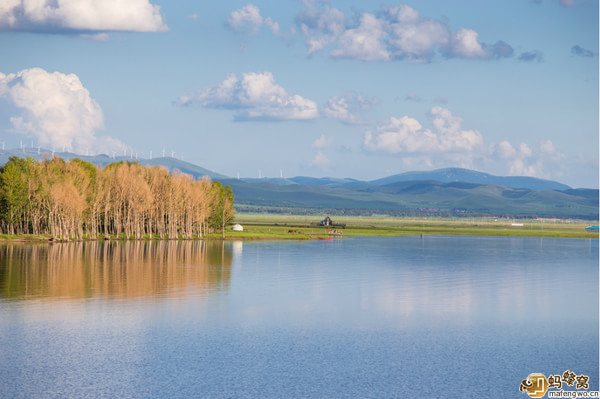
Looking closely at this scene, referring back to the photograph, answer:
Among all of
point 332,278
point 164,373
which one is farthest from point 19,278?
point 164,373

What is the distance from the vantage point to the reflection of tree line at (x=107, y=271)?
52891mm

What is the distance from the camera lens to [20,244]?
9812 centimetres

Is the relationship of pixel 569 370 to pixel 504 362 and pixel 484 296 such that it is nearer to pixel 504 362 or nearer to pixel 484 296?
pixel 504 362

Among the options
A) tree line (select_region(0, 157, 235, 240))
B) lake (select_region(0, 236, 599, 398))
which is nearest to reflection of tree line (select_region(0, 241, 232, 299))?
lake (select_region(0, 236, 599, 398))

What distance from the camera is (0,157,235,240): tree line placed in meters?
104

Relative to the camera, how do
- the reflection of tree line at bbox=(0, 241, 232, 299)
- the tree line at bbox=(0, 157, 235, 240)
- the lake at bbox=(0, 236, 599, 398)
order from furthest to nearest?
the tree line at bbox=(0, 157, 235, 240)
the reflection of tree line at bbox=(0, 241, 232, 299)
the lake at bbox=(0, 236, 599, 398)

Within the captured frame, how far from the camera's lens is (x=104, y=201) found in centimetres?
11575

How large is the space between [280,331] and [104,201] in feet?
270

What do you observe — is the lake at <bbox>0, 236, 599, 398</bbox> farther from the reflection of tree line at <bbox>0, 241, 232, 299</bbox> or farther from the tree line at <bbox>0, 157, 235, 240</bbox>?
the tree line at <bbox>0, 157, 235, 240</bbox>

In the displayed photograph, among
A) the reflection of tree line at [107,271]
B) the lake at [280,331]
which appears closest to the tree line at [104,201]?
the reflection of tree line at [107,271]

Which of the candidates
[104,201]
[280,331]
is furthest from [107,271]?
[104,201]

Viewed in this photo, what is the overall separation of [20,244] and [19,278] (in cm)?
4260

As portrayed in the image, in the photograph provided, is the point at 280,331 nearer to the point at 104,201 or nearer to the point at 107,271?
the point at 107,271

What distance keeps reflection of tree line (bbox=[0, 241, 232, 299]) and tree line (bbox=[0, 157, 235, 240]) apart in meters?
10.1
